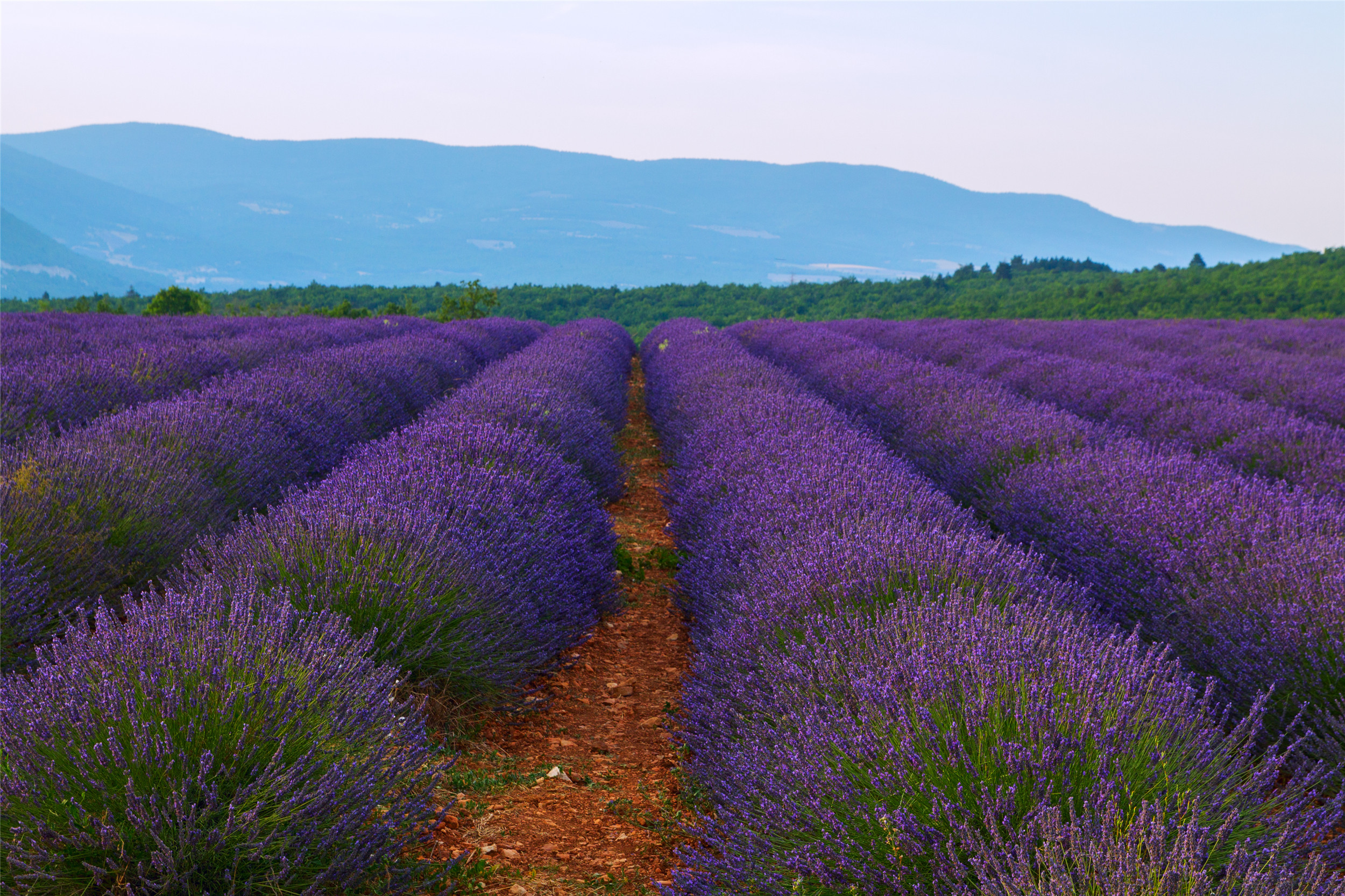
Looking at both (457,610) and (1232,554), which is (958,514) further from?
(457,610)

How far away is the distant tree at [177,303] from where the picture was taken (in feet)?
72.7

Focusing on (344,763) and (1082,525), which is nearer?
(344,763)

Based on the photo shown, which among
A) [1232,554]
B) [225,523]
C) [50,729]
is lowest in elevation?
[225,523]

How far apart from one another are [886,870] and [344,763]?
110 centimetres

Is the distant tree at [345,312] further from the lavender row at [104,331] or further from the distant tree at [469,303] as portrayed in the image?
the lavender row at [104,331]

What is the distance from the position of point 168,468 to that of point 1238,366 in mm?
9720

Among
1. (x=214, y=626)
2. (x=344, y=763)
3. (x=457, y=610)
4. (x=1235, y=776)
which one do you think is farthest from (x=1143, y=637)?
(x=214, y=626)

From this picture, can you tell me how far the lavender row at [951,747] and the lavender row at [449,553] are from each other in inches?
28.6

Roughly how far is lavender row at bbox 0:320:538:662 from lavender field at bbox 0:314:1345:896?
0.07ft

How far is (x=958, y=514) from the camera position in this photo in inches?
130

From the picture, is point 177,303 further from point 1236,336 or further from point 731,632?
point 731,632

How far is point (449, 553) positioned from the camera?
283 centimetres

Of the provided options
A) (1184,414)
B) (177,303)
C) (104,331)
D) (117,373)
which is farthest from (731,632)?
(177,303)

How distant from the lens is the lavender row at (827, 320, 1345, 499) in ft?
16.0
